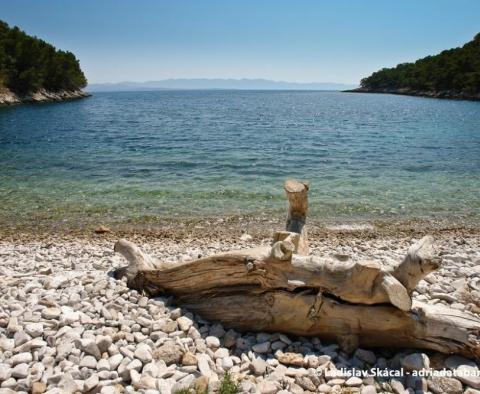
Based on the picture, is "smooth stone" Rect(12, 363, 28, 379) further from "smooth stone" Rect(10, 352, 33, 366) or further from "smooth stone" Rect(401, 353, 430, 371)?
"smooth stone" Rect(401, 353, 430, 371)

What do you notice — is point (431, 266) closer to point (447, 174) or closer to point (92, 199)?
point (92, 199)

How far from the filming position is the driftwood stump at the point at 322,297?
4.59 metres

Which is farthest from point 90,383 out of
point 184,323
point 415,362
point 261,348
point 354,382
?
point 415,362

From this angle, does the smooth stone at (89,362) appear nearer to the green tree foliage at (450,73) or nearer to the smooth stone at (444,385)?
the smooth stone at (444,385)

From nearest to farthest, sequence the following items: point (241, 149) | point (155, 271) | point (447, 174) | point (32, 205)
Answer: point (155, 271) < point (32, 205) < point (447, 174) < point (241, 149)

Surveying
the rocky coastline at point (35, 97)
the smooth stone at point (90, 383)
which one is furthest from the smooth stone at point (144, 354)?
the rocky coastline at point (35, 97)

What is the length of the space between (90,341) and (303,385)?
2619 millimetres

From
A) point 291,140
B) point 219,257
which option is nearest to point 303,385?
point 219,257

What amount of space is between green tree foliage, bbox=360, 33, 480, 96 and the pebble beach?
368 ft

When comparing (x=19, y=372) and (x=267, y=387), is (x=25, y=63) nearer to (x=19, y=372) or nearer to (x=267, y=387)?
(x=19, y=372)

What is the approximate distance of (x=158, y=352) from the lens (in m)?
4.56

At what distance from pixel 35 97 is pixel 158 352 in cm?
9793

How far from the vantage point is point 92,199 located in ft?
49.3

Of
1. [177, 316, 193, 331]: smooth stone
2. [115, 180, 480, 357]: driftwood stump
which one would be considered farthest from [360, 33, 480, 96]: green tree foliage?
[177, 316, 193, 331]: smooth stone
